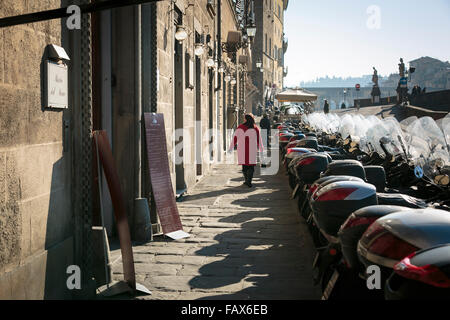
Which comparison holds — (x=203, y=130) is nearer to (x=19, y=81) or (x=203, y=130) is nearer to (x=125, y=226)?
(x=125, y=226)

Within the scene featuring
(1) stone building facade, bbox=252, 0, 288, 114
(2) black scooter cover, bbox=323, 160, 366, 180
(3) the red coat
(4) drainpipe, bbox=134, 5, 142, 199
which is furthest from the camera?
(1) stone building facade, bbox=252, 0, 288, 114

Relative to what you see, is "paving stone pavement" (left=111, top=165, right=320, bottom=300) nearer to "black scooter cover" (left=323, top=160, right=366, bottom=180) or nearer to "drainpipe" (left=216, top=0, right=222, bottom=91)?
"black scooter cover" (left=323, top=160, right=366, bottom=180)

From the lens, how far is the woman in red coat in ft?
39.7

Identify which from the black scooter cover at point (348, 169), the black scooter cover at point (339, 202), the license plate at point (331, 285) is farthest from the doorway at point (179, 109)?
the license plate at point (331, 285)

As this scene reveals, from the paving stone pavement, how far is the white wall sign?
6.02ft

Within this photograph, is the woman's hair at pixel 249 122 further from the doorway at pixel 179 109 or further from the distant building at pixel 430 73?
the distant building at pixel 430 73

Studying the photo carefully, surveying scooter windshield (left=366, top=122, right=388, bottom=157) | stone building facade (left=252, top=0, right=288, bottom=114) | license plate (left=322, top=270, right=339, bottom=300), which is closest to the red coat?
scooter windshield (left=366, top=122, right=388, bottom=157)

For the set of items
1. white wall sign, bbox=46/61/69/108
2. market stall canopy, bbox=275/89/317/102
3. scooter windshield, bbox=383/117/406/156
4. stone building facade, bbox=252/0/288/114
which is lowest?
scooter windshield, bbox=383/117/406/156

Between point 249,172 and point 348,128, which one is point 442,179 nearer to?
point 348,128

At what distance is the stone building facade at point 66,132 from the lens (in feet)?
11.6

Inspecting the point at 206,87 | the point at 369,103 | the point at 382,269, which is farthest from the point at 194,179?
the point at 369,103

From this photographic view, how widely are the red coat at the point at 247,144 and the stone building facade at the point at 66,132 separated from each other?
4237 millimetres

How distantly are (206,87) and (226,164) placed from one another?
3.70 meters

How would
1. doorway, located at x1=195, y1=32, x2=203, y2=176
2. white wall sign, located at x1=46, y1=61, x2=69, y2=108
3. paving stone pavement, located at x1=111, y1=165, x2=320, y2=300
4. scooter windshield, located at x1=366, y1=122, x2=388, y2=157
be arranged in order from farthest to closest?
doorway, located at x1=195, y1=32, x2=203, y2=176
scooter windshield, located at x1=366, y1=122, x2=388, y2=157
paving stone pavement, located at x1=111, y1=165, x2=320, y2=300
white wall sign, located at x1=46, y1=61, x2=69, y2=108
